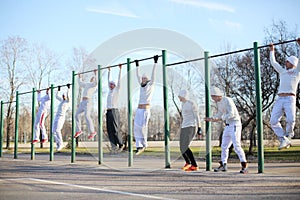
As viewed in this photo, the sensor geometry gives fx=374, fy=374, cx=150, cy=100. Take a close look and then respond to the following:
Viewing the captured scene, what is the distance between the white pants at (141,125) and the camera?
39.9 feet

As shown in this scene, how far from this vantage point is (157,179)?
951 cm

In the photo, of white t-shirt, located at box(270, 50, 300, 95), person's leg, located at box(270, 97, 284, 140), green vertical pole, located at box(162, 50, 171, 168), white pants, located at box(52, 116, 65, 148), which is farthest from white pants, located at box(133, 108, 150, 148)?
white pants, located at box(52, 116, 65, 148)

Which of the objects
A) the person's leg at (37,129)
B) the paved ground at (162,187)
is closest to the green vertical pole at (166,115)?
the paved ground at (162,187)

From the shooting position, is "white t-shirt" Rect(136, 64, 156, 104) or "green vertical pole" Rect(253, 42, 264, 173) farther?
"white t-shirt" Rect(136, 64, 156, 104)

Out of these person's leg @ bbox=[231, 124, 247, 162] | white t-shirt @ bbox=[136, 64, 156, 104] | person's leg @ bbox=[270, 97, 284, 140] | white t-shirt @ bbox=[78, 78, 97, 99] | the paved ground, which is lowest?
the paved ground

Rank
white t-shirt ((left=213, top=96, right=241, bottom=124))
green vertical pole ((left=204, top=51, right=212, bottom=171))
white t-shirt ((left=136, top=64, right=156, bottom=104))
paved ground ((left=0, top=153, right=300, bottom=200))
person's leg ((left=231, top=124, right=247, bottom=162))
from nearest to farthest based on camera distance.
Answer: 1. paved ground ((left=0, top=153, right=300, bottom=200))
2. person's leg ((left=231, top=124, right=247, bottom=162))
3. white t-shirt ((left=213, top=96, right=241, bottom=124))
4. green vertical pole ((left=204, top=51, right=212, bottom=171))
5. white t-shirt ((left=136, top=64, right=156, bottom=104))

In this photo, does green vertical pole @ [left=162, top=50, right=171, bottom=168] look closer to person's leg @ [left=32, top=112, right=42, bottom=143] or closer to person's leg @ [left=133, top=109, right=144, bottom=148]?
person's leg @ [left=133, top=109, right=144, bottom=148]

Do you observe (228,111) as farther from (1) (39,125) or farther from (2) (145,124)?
(1) (39,125)

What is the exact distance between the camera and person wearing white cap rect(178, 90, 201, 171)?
11.3 m

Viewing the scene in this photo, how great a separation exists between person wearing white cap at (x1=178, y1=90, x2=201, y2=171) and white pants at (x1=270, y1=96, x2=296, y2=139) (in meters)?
2.44

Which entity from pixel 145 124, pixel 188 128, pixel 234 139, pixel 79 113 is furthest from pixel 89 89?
pixel 234 139

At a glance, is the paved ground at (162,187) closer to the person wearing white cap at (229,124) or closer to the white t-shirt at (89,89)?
the person wearing white cap at (229,124)

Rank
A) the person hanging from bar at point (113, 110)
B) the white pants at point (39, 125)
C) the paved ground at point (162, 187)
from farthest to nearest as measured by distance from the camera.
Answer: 1. the white pants at point (39, 125)
2. the person hanging from bar at point (113, 110)
3. the paved ground at point (162, 187)

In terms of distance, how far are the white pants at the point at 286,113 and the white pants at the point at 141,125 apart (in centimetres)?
420
